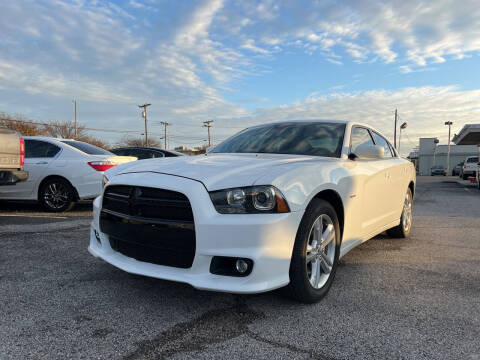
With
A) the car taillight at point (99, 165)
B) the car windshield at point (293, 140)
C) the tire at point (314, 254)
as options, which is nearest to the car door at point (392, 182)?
the car windshield at point (293, 140)

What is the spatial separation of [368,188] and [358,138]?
0.68 meters

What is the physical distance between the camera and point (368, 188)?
3.76 meters

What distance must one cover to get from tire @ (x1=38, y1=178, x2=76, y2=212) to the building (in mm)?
65006

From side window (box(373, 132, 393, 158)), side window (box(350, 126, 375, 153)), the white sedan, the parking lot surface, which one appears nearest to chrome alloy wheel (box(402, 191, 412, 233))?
side window (box(373, 132, 393, 158))

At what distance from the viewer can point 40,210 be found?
7.33 metres

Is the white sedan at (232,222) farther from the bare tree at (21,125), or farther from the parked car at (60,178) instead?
the bare tree at (21,125)

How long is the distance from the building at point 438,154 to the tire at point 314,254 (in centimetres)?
6639

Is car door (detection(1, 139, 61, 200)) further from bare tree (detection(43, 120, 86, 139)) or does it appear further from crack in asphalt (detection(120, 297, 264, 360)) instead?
bare tree (detection(43, 120, 86, 139))

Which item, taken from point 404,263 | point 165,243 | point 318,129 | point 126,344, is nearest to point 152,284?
point 165,243

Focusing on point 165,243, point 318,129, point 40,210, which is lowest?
point 40,210

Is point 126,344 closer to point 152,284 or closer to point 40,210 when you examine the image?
point 152,284

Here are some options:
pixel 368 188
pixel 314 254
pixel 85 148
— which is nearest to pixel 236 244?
pixel 314 254

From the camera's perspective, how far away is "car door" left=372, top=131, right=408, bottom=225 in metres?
4.35

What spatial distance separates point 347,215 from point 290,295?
98cm
